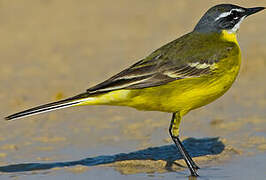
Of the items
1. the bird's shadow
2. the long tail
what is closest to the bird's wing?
the long tail

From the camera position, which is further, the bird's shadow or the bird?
the bird's shadow

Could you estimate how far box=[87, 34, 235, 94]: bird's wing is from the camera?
770 cm

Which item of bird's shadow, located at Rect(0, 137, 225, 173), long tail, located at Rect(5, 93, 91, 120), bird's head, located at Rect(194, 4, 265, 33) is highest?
bird's head, located at Rect(194, 4, 265, 33)

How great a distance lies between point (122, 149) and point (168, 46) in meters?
1.68

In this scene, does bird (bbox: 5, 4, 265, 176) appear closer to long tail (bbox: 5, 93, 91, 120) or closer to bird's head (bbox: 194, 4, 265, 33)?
long tail (bbox: 5, 93, 91, 120)

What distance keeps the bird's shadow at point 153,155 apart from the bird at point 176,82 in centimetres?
52

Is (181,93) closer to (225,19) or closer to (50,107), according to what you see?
(225,19)

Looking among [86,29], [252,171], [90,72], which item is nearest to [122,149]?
[252,171]

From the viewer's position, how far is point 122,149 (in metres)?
8.93

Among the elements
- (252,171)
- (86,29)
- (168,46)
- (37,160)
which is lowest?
(252,171)

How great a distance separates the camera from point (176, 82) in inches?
310

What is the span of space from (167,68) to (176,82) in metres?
0.24

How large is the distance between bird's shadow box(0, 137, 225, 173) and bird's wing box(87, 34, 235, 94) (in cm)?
128

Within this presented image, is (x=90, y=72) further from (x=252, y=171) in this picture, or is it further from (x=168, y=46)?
(x=252, y=171)
